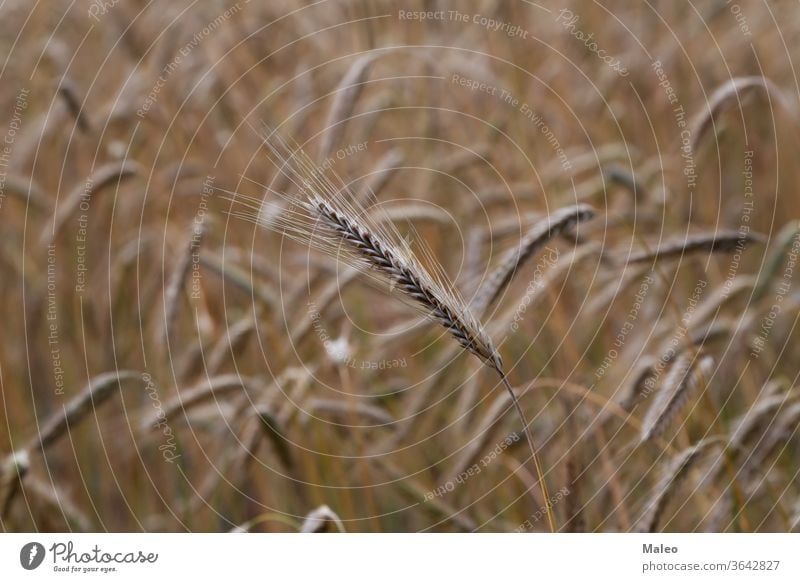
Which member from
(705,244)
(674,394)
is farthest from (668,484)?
(705,244)

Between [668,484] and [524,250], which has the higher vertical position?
[524,250]

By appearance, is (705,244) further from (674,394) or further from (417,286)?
(417,286)

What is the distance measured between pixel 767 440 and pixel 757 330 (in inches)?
14.2

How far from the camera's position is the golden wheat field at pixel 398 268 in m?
1.52

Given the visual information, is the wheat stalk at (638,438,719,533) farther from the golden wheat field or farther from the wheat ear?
the wheat ear

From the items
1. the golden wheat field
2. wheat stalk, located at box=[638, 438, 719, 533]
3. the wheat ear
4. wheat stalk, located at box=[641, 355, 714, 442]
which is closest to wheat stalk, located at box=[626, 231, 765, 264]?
the golden wheat field

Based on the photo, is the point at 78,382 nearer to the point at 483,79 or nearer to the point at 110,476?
the point at 110,476

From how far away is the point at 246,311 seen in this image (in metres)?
1.94

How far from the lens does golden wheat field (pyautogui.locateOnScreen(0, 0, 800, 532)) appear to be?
1519 millimetres

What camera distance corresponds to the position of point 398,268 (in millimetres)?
1054

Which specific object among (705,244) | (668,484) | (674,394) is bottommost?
(668,484)

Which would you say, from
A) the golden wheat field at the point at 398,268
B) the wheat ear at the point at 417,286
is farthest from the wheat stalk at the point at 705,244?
the wheat ear at the point at 417,286
